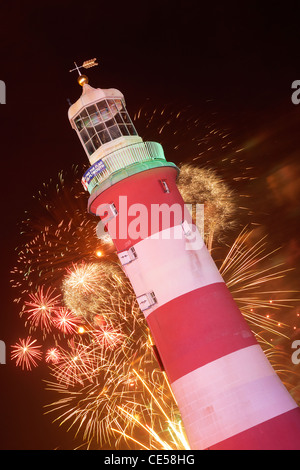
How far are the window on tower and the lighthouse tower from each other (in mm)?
32

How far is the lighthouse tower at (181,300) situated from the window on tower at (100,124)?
32 mm

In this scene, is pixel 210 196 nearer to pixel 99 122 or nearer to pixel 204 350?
pixel 99 122

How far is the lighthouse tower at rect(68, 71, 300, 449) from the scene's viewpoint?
12727 mm

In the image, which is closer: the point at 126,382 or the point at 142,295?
the point at 142,295

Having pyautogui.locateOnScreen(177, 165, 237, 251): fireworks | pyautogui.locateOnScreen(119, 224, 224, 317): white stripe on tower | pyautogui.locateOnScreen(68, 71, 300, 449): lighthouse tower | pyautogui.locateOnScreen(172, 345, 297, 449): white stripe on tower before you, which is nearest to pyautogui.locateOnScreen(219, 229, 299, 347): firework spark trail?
pyautogui.locateOnScreen(177, 165, 237, 251): fireworks

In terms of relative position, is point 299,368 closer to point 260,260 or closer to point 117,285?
point 260,260

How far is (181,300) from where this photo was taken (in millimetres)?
13633

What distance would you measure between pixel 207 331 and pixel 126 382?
32.9 ft

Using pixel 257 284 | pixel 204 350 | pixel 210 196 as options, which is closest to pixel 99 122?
pixel 204 350

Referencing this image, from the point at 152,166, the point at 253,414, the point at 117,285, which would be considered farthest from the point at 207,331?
the point at 117,285

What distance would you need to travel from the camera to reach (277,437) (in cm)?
1242

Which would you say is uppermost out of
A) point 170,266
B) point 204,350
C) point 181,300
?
point 170,266

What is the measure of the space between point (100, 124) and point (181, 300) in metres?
6.31

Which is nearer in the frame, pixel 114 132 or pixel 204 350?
pixel 204 350
